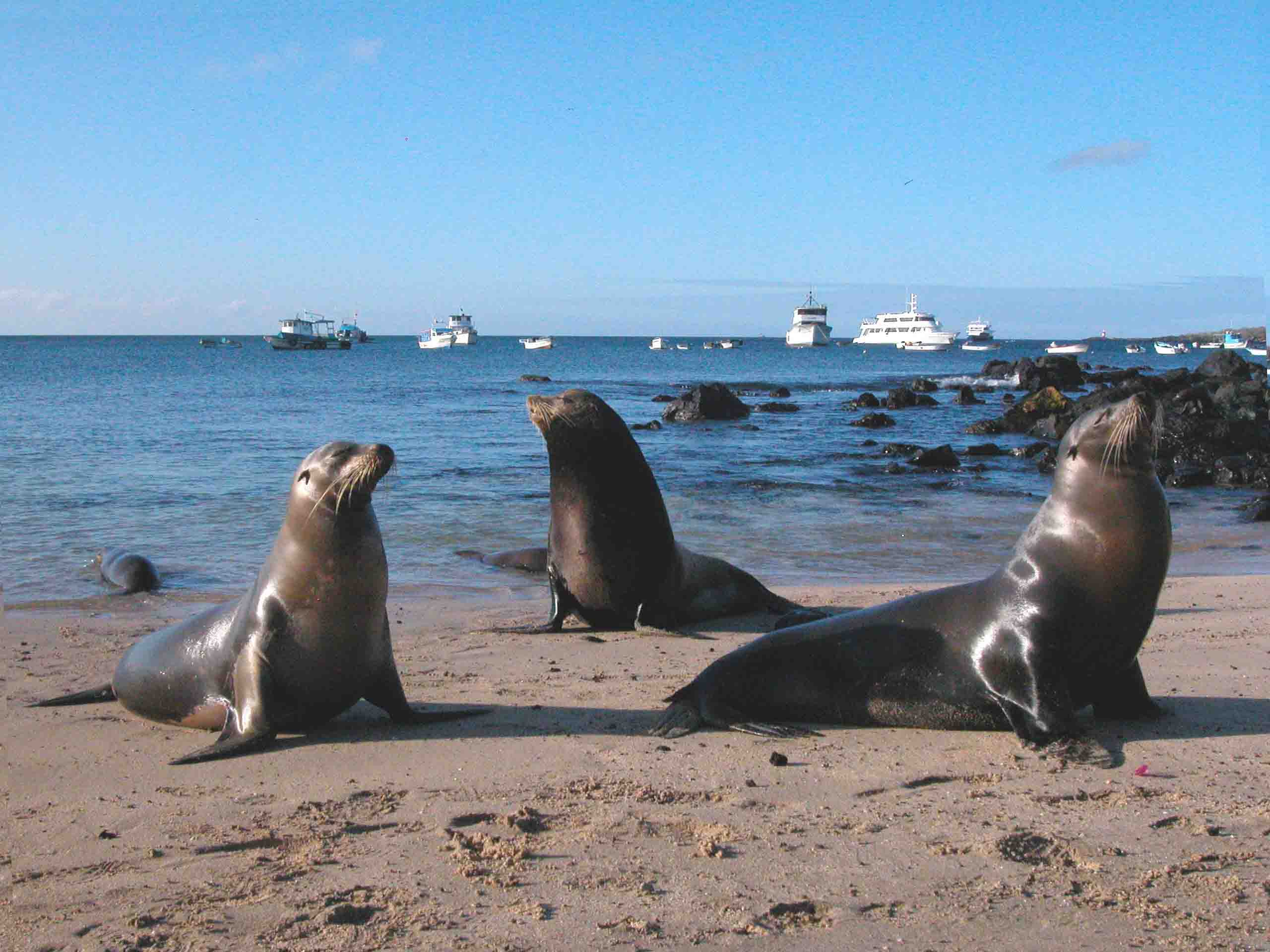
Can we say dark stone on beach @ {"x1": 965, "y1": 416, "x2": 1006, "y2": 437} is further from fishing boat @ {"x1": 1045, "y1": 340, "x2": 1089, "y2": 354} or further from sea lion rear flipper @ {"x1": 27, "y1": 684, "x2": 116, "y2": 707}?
fishing boat @ {"x1": 1045, "y1": 340, "x2": 1089, "y2": 354}

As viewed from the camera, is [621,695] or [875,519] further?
[875,519]

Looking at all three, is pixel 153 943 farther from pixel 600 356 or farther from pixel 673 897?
pixel 600 356

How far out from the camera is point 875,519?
613 inches

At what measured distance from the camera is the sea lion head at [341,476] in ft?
17.6

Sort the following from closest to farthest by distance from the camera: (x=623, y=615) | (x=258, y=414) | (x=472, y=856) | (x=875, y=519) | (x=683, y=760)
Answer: (x=472, y=856)
(x=683, y=760)
(x=623, y=615)
(x=875, y=519)
(x=258, y=414)

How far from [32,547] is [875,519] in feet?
31.2

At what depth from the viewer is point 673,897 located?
3645 mm

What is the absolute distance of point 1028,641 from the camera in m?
5.30

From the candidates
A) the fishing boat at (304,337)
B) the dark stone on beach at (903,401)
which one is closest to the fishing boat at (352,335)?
the fishing boat at (304,337)

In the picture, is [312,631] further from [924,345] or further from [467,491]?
[924,345]

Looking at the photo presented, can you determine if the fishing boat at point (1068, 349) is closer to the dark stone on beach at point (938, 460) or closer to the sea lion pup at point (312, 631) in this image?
the dark stone on beach at point (938, 460)

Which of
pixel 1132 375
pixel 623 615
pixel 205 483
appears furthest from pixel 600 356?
pixel 623 615

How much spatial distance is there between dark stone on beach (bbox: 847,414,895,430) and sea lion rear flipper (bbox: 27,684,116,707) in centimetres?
2930

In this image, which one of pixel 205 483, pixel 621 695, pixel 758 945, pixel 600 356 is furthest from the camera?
pixel 600 356
